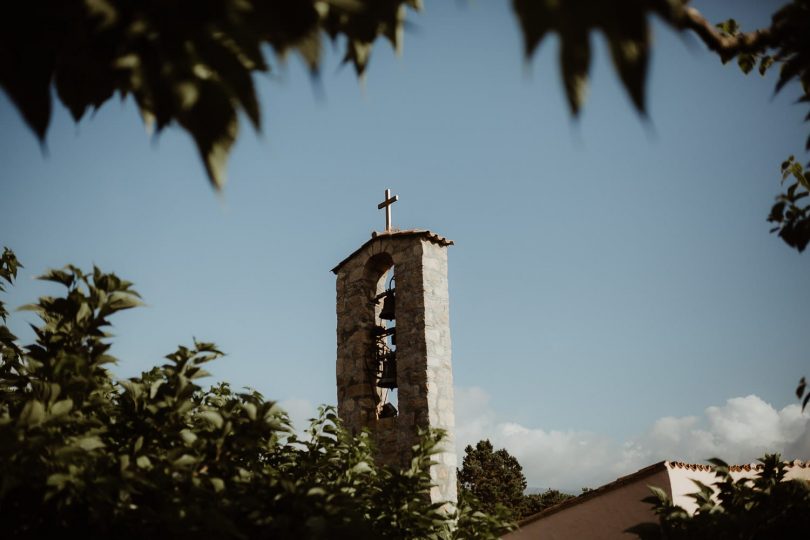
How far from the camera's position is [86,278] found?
7.73ft

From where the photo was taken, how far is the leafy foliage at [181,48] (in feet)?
3.27

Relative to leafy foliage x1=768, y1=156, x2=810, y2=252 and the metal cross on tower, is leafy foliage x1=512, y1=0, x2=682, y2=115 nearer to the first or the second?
leafy foliage x1=768, y1=156, x2=810, y2=252

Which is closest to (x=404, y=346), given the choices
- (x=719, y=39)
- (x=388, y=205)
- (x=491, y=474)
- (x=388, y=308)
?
(x=388, y=308)

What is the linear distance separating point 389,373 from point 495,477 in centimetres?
3057

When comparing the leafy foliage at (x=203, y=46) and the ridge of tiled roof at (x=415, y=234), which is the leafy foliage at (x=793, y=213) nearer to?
the leafy foliage at (x=203, y=46)

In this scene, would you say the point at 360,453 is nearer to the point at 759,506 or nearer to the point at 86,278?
the point at 86,278

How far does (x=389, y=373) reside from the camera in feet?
22.4

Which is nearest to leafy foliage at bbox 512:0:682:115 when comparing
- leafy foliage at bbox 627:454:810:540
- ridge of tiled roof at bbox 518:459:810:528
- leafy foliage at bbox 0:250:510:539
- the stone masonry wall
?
leafy foliage at bbox 0:250:510:539

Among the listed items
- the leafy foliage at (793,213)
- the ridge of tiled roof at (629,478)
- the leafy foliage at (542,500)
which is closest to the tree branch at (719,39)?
the leafy foliage at (793,213)

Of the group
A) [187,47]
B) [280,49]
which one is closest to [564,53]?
[280,49]

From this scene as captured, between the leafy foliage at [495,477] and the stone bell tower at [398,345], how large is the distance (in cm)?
2901

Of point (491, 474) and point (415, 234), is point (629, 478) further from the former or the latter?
point (491, 474)

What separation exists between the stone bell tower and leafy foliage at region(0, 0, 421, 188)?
5221mm

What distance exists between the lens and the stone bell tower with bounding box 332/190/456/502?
20.3 feet
